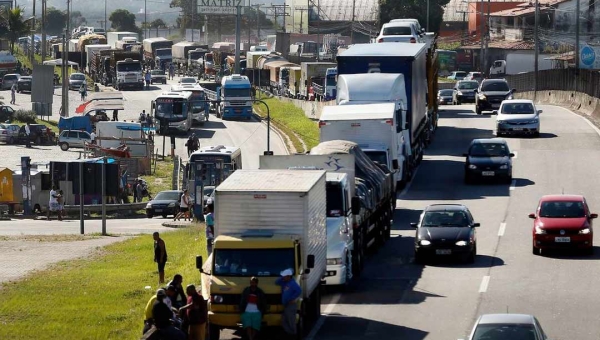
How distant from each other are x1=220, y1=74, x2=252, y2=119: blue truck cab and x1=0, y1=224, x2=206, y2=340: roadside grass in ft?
178

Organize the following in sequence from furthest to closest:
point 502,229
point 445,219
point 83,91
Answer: point 83,91
point 502,229
point 445,219

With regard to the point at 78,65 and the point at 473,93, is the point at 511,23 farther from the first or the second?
the point at 473,93

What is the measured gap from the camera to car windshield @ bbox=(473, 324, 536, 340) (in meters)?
18.2

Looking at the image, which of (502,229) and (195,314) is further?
(502,229)

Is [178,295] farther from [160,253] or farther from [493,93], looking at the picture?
[493,93]

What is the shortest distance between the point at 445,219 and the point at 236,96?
64916mm

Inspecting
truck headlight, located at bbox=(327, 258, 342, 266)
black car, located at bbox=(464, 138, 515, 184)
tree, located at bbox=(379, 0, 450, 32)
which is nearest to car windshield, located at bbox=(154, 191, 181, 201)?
black car, located at bbox=(464, 138, 515, 184)

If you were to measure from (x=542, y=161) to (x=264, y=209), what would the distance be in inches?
1122

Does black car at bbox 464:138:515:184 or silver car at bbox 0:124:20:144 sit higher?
black car at bbox 464:138:515:184

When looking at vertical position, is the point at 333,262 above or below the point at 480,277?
above

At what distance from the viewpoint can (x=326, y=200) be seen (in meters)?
27.6

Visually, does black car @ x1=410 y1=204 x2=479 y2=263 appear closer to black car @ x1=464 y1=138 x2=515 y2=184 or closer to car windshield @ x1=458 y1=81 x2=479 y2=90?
black car @ x1=464 y1=138 x2=515 y2=184

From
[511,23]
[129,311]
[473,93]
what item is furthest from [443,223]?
[511,23]

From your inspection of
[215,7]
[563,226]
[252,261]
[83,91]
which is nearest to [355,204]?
[563,226]
